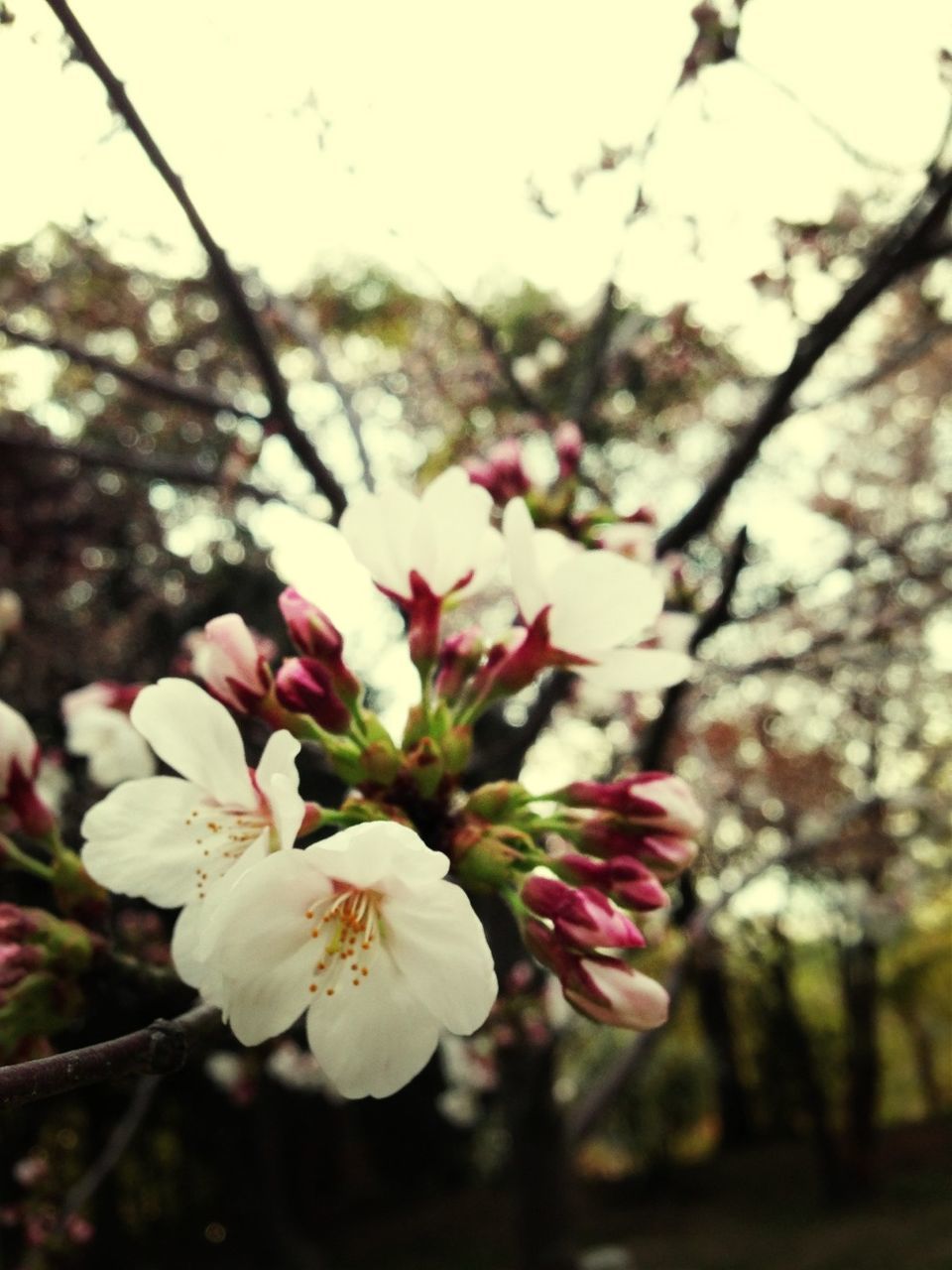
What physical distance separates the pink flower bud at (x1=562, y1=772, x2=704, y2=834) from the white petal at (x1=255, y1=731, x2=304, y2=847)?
31 cm

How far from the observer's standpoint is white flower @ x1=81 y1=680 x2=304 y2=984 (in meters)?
0.72

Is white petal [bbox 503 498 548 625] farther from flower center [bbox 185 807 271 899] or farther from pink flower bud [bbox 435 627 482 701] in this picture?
flower center [bbox 185 807 271 899]

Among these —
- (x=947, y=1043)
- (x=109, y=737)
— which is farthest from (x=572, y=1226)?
(x=947, y=1043)

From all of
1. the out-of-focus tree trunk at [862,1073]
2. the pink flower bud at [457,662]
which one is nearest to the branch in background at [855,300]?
the pink flower bud at [457,662]

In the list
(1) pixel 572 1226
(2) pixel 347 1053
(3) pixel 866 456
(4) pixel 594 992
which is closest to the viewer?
(2) pixel 347 1053

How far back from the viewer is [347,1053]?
0.66 m

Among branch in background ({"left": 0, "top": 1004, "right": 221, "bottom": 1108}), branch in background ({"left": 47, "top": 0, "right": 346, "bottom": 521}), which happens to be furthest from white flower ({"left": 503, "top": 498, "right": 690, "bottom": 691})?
branch in background ({"left": 47, "top": 0, "right": 346, "bottom": 521})

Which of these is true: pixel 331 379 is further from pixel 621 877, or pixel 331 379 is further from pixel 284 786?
pixel 284 786

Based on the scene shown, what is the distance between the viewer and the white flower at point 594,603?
2.68 ft

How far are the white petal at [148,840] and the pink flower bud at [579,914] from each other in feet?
0.82

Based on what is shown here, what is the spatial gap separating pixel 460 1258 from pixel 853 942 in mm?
3572

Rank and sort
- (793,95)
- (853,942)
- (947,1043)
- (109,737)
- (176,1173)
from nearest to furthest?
(793,95) → (109,737) → (853,942) → (176,1173) → (947,1043)

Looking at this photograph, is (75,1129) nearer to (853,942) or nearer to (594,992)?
(853,942)

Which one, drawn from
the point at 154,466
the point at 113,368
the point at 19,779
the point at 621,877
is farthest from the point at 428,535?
the point at 154,466
